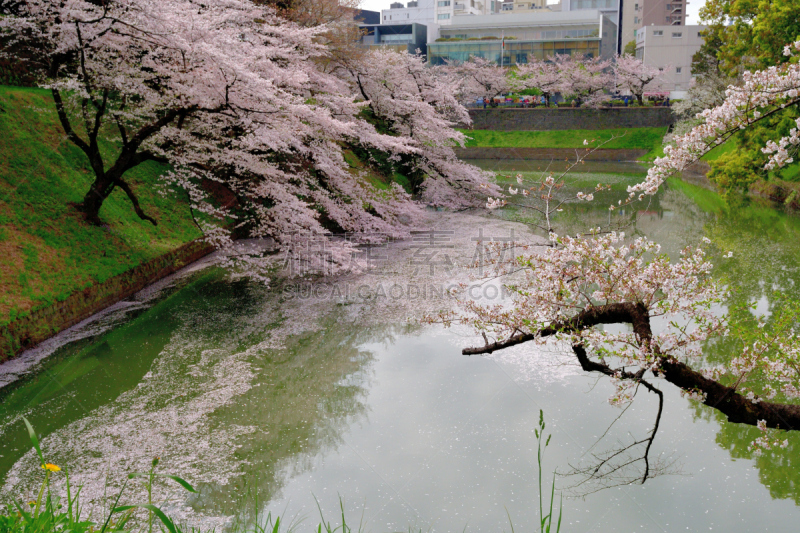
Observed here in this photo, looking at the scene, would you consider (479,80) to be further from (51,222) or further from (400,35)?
(51,222)

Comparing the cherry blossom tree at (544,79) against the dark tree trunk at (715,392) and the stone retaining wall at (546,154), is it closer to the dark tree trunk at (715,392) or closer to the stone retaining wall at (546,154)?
the stone retaining wall at (546,154)

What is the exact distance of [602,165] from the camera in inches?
1313

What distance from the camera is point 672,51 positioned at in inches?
2044

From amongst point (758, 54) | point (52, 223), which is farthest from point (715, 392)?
point (758, 54)

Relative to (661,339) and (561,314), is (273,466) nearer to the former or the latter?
(561,314)

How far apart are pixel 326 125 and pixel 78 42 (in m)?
4.32

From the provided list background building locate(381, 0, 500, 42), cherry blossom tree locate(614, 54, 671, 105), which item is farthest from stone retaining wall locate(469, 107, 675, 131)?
background building locate(381, 0, 500, 42)

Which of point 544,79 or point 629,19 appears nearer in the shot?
point 544,79

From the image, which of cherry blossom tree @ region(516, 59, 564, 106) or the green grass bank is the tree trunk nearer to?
the green grass bank

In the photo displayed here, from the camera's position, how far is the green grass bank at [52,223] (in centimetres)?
838

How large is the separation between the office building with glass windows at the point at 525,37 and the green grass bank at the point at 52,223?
54.2 meters

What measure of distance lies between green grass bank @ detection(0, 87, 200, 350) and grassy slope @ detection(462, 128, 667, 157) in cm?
2888

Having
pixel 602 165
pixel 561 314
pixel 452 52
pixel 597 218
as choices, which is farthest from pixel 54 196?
pixel 452 52

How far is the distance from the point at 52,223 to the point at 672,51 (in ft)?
179
